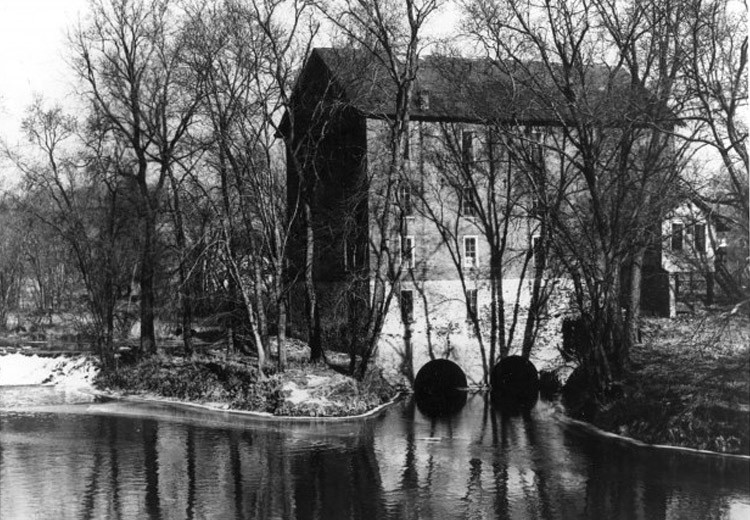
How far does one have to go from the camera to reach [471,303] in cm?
3306

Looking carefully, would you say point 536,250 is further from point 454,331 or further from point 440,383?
point 440,383

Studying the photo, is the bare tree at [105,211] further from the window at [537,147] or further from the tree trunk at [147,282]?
the window at [537,147]

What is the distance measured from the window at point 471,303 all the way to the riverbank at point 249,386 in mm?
4826

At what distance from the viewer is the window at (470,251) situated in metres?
34.1

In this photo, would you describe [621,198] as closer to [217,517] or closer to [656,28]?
[656,28]

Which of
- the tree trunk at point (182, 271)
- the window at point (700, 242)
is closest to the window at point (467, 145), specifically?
the window at point (700, 242)

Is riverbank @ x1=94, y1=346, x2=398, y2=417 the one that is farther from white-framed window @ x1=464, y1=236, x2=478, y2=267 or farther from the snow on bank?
white-framed window @ x1=464, y1=236, x2=478, y2=267

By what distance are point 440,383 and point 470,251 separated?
5.86m

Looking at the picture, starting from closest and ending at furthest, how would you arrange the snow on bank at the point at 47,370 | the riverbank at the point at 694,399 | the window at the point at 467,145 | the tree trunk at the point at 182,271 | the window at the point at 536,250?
the riverbank at the point at 694,399
the tree trunk at the point at 182,271
the snow on bank at the point at 47,370
the window at the point at 467,145
the window at the point at 536,250

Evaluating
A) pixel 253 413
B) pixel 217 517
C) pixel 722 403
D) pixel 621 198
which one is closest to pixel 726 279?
pixel 722 403

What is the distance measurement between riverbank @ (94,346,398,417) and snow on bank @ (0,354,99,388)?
3.53 feet

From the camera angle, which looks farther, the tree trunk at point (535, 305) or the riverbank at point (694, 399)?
the tree trunk at point (535, 305)

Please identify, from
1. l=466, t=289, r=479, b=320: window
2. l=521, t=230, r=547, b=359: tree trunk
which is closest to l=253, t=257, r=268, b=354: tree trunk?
l=466, t=289, r=479, b=320: window

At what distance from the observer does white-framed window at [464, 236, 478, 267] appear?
34094 millimetres
